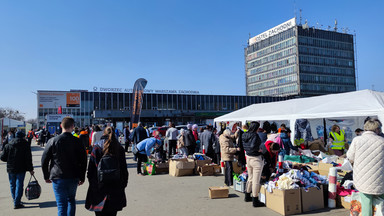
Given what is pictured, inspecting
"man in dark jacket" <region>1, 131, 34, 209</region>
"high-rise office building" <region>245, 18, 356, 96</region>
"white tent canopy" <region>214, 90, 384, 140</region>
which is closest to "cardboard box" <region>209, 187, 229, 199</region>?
"man in dark jacket" <region>1, 131, 34, 209</region>

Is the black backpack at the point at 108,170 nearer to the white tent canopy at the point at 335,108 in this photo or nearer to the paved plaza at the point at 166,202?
the paved plaza at the point at 166,202

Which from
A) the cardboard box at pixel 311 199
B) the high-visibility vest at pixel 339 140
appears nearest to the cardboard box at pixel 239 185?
the cardboard box at pixel 311 199

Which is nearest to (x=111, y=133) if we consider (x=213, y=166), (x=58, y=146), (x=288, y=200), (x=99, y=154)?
(x=99, y=154)

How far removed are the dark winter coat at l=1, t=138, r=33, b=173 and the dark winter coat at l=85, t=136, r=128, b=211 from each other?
→ 332cm

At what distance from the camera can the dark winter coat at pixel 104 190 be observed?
140 inches

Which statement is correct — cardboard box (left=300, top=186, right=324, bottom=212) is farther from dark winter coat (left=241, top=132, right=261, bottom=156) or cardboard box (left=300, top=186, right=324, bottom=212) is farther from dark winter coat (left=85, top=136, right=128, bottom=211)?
dark winter coat (left=85, top=136, right=128, bottom=211)

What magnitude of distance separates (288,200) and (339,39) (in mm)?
106776

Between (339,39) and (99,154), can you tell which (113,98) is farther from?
(339,39)

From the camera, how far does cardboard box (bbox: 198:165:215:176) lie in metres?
9.54

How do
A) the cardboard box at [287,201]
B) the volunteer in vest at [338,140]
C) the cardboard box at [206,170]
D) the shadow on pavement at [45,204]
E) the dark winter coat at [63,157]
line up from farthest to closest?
the volunteer in vest at [338,140], the cardboard box at [206,170], the shadow on pavement at [45,204], the cardboard box at [287,201], the dark winter coat at [63,157]

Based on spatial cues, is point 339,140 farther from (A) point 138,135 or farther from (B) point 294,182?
(A) point 138,135

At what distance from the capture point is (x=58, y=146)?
405 cm

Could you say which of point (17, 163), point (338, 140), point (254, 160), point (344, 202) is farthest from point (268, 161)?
point (338, 140)

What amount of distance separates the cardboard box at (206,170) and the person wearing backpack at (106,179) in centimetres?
607
